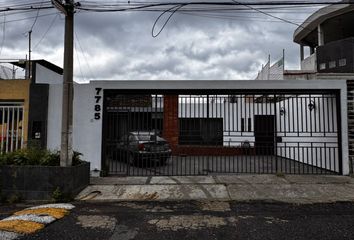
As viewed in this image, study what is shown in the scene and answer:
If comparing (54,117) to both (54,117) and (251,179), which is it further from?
(251,179)

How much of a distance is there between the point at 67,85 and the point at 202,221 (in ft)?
15.9

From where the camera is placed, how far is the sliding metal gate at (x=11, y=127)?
10.3 m

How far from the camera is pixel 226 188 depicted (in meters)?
8.41

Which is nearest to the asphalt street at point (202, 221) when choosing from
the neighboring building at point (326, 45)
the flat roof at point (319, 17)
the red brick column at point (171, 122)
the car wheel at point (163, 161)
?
the car wheel at point (163, 161)

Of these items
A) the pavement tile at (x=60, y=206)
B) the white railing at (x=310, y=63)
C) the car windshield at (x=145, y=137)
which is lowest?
the pavement tile at (x=60, y=206)

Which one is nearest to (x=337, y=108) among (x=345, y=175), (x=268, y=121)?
(x=345, y=175)

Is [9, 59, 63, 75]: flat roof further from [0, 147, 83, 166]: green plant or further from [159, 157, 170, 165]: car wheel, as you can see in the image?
[159, 157, 170, 165]: car wheel

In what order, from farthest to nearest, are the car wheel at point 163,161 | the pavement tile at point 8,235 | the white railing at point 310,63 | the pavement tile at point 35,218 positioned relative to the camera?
the white railing at point 310,63 < the car wheel at point 163,161 < the pavement tile at point 35,218 < the pavement tile at point 8,235

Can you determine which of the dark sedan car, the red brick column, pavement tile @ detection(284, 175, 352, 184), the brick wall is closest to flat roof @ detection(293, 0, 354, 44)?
the brick wall

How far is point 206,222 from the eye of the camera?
18.6ft

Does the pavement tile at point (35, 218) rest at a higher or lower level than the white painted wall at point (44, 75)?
lower

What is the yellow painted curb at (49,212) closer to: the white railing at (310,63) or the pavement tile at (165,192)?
the pavement tile at (165,192)

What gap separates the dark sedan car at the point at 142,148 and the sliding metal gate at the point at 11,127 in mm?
3278

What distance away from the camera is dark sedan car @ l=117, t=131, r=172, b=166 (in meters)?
10.8
